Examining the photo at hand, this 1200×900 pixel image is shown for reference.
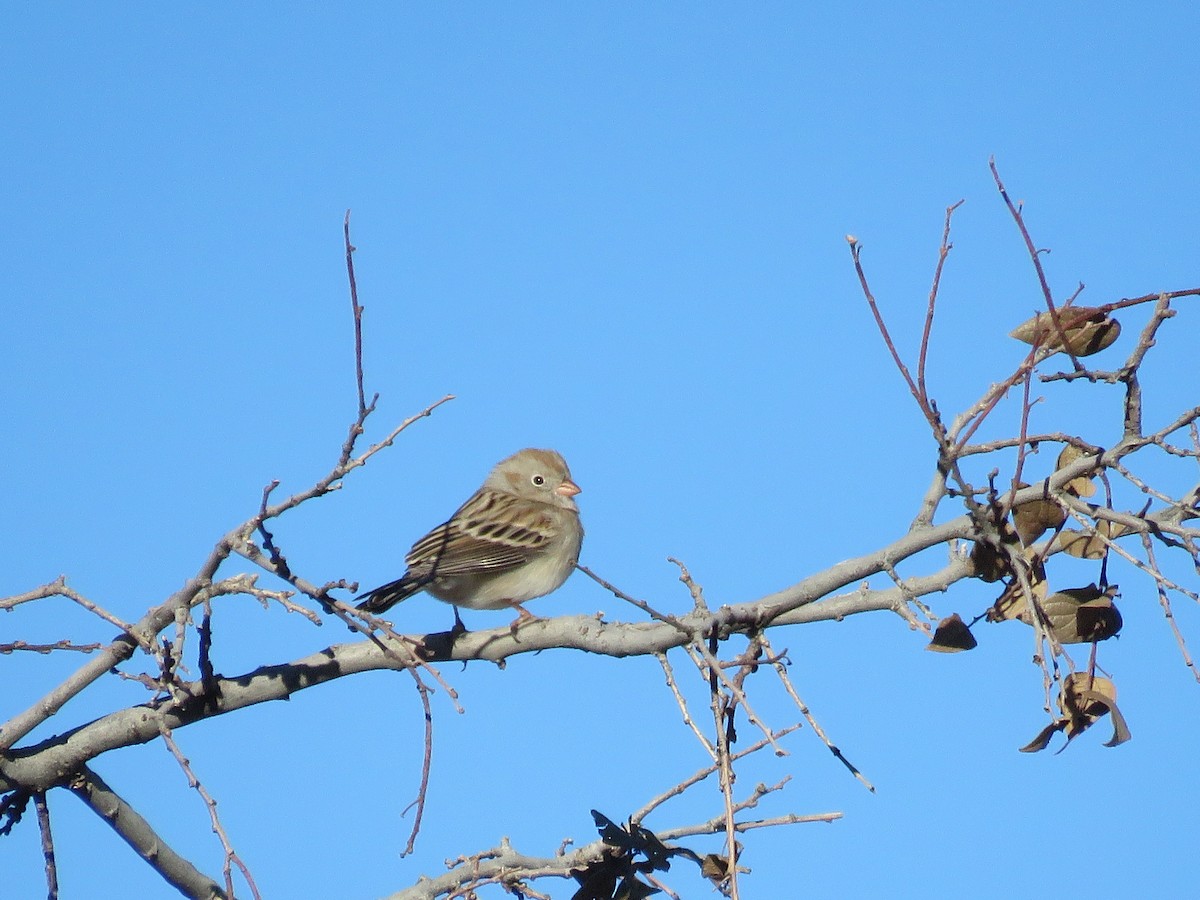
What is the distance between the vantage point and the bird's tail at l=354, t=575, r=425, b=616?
23.5ft

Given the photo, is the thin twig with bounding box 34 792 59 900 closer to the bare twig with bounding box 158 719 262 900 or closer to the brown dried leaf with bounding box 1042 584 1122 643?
the bare twig with bounding box 158 719 262 900

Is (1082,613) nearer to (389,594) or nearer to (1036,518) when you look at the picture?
(1036,518)

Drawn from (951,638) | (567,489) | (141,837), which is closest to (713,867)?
(951,638)

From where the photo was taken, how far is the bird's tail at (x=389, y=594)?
7.16 meters

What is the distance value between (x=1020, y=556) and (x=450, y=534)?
4648 mm

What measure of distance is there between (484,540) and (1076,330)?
446 centimetres

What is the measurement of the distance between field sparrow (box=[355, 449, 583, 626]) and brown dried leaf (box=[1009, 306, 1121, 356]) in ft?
11.3

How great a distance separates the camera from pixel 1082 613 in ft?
14.6

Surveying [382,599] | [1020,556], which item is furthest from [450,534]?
[1020,556]

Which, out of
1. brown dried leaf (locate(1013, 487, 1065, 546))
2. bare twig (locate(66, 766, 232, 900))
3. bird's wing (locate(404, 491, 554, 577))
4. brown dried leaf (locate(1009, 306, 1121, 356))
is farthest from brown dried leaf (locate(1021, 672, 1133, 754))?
bird's wing (locate(404, 491, 554, 577))

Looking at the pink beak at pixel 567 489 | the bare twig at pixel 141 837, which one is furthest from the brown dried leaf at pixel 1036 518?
the pink beak at pixel 567 489

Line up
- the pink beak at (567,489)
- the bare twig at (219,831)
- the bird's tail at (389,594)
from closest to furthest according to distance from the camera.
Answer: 1. the bare twig at (219,831)
2. the bird's tail at (389,594)
3. the pink beak at (567,489)

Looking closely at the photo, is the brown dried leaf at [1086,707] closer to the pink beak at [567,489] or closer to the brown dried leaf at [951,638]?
the brown dried leaf at [951,638]

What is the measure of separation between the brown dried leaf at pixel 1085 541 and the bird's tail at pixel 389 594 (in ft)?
12.4
